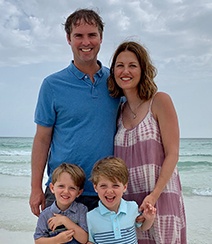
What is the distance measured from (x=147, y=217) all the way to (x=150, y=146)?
19.4 inches

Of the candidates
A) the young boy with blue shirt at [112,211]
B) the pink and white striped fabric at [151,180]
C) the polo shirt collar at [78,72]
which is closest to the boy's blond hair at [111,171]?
the young boy with blue shirt at [112,211]

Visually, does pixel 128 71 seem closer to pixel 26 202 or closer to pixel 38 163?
pixel 38 163

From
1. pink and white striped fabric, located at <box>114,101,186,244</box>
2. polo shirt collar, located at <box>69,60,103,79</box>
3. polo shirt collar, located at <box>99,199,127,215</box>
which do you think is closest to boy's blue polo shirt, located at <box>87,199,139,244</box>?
polo shirt collar, located at <box>99,199,127,215</box>

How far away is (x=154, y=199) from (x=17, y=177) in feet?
32.8

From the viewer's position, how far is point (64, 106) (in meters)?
2.75

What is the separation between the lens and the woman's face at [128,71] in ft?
8.96

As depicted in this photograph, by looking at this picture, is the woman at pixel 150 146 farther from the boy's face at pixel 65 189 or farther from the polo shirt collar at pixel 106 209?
the boy's face at pixel 65 189

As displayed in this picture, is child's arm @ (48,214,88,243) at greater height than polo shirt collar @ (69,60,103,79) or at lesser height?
lesser

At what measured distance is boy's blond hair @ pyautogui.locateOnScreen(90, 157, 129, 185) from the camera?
93.0 inches

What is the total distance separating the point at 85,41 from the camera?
276 cm

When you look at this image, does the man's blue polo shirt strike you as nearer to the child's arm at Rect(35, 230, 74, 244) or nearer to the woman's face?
the woman's face

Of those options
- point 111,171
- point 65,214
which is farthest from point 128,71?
point 65,214

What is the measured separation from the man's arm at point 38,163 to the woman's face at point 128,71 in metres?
0.67

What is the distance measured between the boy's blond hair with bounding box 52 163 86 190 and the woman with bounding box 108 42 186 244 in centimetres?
35
